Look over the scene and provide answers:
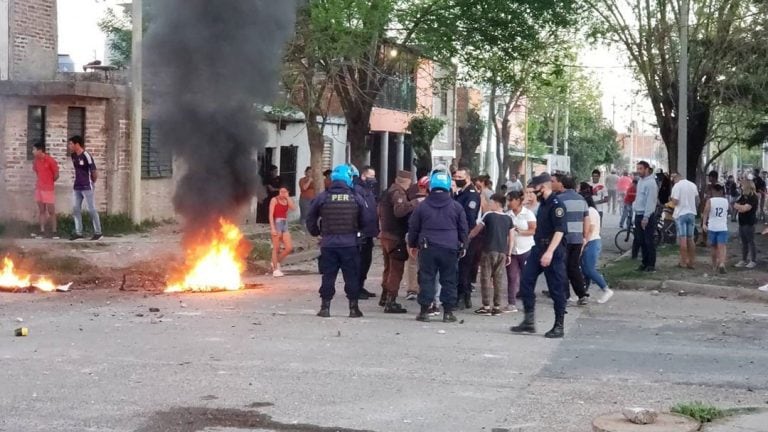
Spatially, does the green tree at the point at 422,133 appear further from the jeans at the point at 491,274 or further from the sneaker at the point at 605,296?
the jeans at the point at 491,274

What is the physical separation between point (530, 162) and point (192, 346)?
5529 centimetres

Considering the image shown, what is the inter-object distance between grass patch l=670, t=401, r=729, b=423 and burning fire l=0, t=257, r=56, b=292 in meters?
9.38

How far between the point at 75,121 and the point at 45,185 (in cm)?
253

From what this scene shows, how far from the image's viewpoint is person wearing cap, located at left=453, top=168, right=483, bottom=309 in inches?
473

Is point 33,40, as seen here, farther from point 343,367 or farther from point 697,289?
point 343,367

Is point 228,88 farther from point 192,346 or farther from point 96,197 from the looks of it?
point 96,197

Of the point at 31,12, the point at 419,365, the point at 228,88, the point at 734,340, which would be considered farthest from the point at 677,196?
the point at 31,12

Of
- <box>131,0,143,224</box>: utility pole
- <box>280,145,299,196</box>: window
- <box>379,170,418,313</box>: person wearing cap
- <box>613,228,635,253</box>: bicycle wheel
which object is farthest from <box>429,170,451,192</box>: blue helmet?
<box>280,145,299,196</box>: window

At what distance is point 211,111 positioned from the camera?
1382cm

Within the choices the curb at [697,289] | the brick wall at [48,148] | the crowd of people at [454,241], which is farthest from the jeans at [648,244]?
the brick wall at [48,148]

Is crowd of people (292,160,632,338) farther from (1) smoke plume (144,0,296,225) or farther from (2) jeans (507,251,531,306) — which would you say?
(1) smoke plume (144,0,296,225)

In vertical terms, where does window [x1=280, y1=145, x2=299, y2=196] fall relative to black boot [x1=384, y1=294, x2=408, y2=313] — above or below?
above

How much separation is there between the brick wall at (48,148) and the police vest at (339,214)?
380 inches

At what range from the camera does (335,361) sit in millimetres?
8672
